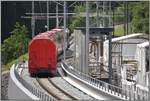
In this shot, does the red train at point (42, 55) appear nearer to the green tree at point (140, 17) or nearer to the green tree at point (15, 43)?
the green tree at point (140, 17)

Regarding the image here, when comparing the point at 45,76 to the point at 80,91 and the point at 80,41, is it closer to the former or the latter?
the point at 80,41

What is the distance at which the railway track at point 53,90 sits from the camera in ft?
51.0

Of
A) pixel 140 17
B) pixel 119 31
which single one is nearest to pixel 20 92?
pixel 140 17

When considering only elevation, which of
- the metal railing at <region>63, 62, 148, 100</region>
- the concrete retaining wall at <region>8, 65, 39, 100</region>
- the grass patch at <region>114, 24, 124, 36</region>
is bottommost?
the concrete retaining wall at <region>8, 65, 39, 100</region>

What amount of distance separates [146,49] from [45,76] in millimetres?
6071

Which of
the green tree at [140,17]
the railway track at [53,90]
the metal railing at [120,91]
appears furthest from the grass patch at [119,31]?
the metal railing at [120,91]

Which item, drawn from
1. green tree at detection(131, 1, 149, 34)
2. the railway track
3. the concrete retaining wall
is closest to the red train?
the railway track

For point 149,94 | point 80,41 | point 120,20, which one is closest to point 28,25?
point 120,20

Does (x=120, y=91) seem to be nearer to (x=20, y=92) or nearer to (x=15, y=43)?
(x=20, y=92)

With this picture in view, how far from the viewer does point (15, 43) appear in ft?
125

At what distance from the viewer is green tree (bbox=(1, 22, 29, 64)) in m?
37.1

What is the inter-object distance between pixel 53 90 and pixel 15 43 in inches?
826

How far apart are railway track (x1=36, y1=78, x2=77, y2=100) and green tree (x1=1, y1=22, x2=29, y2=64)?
53.3ft

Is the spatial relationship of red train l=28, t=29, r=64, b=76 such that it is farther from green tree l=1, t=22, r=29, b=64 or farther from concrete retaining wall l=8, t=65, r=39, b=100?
green tree l=1, t=22, r=29, b=64
